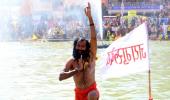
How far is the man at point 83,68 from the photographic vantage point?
6094 millimetres

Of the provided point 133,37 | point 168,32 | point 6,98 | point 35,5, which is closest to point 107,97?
point 6,98

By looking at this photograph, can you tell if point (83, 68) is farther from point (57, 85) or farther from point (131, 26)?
point (131, 26)

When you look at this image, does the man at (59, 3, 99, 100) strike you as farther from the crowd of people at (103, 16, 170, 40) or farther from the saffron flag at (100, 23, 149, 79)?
the crowd of people at (103, 16, 170, 40)

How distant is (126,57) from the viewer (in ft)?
21.4

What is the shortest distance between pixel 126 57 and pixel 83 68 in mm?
666

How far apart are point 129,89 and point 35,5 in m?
35.5

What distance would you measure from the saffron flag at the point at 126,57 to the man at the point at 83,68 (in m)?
0.26

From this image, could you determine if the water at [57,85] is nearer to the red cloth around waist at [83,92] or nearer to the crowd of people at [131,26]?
the red cloth around waist at [83,92]

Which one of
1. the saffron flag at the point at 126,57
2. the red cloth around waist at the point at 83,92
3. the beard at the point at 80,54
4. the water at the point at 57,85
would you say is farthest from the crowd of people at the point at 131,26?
the beard at the point at 80,54

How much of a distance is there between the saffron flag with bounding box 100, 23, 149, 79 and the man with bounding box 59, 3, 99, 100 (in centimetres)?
26

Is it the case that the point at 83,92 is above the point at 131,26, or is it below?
above

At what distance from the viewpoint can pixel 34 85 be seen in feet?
40.3

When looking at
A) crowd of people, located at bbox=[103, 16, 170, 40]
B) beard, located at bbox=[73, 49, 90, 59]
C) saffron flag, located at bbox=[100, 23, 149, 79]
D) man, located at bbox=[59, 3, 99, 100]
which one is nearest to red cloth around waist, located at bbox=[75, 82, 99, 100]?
man, located at bbox=[59, 3, 99, 100]

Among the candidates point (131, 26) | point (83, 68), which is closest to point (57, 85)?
point (83, 68)
